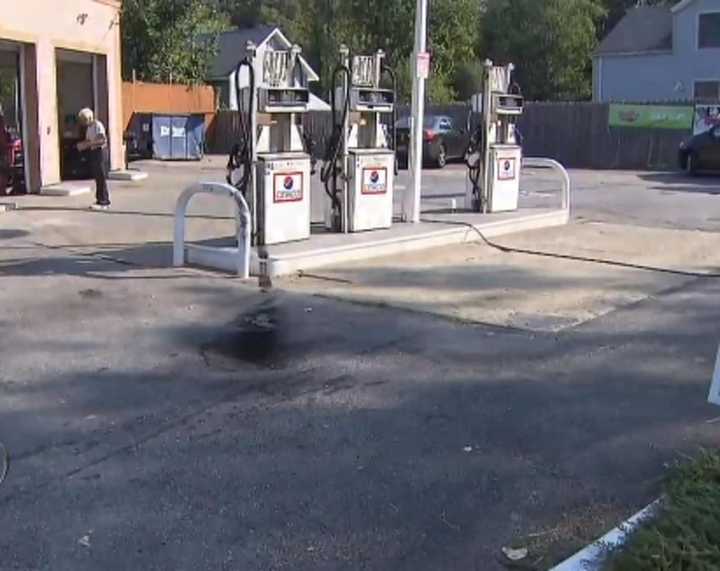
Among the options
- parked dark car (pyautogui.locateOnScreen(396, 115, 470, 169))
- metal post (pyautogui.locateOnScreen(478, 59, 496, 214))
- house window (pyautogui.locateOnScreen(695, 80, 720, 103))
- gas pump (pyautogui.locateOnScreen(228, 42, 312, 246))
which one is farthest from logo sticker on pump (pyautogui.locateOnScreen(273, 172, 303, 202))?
house window (pyautogui.locateOnScreen(695, 80, 720, 103))

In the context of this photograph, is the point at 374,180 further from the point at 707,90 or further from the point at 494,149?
the point at 707,90

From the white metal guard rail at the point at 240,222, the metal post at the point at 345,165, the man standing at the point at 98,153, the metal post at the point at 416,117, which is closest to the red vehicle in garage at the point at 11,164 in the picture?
the man standing at the point at 98,153

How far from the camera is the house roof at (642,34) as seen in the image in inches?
1574

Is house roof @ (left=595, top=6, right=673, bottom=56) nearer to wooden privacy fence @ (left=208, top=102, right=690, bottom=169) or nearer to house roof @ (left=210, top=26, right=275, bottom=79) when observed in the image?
wooden privacy fence @ (left=208, top=102, right=690, bottom=169)

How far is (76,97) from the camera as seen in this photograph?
68.7 feet

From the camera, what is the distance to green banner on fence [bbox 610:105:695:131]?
92.4ft

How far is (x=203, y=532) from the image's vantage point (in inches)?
154

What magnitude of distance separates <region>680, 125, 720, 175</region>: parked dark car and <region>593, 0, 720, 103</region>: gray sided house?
41.2ft

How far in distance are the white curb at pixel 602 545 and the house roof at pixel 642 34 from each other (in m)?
38.9

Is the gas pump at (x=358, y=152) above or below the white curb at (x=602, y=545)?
above

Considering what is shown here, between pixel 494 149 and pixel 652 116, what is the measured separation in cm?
1686

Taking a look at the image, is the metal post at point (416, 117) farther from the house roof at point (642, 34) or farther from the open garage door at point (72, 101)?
the house roof at point (642, 34)

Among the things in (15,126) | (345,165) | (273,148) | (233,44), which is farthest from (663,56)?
(273,148)

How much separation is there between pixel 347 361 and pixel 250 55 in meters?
4.34
